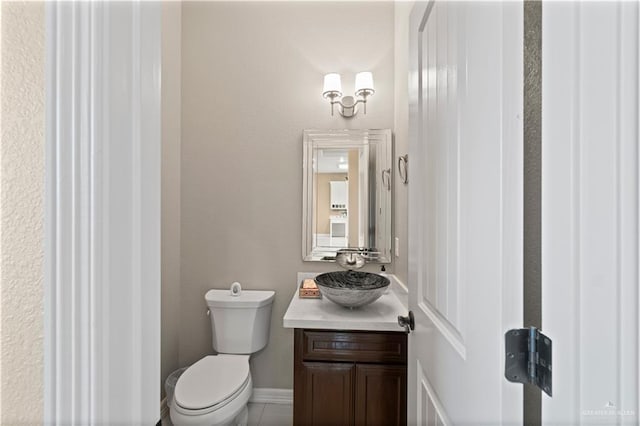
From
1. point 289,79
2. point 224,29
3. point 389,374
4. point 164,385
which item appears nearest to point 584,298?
point 389,374

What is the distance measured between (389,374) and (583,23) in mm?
1452

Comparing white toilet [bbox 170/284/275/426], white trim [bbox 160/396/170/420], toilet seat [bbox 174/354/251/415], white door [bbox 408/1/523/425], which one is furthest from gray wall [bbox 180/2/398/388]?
white door [bbox 408/1/523/425]

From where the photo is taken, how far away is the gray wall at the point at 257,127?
6.75 feet

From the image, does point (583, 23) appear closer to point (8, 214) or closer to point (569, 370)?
point (569, 370)

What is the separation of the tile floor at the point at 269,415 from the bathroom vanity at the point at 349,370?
599mm

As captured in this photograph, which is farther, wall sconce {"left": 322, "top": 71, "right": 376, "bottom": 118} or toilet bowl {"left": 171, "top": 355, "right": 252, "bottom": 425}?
wall sconce {"left": 322, "top": 71, "right": 376, "bottom": 118}

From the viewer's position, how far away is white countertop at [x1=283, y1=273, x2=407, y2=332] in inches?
57.4

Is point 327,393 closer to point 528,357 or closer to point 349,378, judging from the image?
point 349,378

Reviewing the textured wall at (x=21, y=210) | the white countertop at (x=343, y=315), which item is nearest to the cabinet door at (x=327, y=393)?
the white countertop at (x=343, y=315)

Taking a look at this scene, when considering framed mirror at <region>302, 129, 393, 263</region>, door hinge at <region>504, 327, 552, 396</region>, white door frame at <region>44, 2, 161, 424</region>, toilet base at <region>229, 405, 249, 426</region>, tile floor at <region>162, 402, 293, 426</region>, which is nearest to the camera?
white door frame at <region>44, 2, 161, 424</region>

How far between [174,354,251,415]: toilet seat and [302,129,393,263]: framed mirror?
0.78m

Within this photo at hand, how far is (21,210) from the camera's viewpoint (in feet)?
1.21

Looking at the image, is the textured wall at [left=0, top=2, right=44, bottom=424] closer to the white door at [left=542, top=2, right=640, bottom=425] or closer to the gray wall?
the white door at [left=542, top=2, right=640, bottom=425]

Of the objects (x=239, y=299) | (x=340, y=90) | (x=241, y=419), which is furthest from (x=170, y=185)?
(x=241, y=419)
